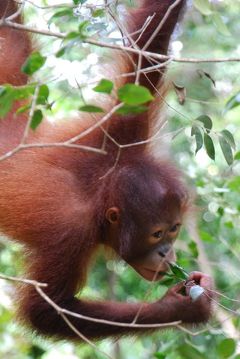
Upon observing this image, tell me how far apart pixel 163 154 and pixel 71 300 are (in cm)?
101

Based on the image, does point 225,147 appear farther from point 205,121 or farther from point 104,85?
point 104,85

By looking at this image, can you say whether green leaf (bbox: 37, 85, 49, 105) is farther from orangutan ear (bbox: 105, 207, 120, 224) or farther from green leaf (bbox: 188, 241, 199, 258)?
green leaf (bbox: 188, 241, 199, 258)

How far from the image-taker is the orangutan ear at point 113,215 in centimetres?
365

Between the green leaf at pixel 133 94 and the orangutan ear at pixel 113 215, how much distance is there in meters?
1.53

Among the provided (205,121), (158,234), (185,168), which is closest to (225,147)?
(205,121)

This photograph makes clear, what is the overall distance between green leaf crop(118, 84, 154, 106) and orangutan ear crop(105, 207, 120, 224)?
60.2 inches

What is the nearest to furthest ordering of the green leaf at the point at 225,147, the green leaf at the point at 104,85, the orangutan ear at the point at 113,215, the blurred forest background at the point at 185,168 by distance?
the green leaf at the point at 104,85, the green leaf at the point at 225,147, the blurred forest background at the point at 185,168, the orangutan ear at the point at 113,215

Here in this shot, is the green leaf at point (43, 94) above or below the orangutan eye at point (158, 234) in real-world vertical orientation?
above

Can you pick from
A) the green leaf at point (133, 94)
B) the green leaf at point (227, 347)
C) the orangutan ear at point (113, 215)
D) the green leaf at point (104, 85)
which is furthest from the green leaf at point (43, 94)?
the orangutan ear at point (113, 215)

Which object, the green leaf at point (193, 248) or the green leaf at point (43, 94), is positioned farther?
the green leaf at point (193, 248)

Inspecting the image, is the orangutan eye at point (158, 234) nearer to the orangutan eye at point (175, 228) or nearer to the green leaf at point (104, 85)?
the orangutan eye at point (175, 228)

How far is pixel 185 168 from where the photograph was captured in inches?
188

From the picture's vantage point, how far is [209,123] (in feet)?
10.1

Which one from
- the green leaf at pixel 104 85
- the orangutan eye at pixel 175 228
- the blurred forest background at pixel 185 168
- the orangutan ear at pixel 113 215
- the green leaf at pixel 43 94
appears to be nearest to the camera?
the green leaf at pixel 104 85
